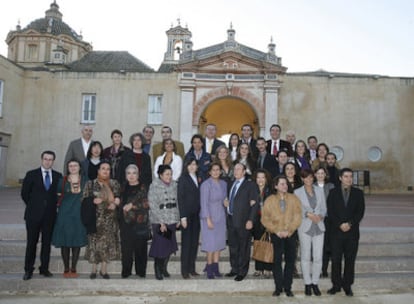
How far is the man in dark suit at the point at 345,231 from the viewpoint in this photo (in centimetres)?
536

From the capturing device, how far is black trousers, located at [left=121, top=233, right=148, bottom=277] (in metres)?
5.63

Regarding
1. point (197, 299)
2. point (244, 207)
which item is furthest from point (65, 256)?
point (244, 207)

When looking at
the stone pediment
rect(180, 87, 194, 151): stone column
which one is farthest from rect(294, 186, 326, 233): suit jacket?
the stone pediment

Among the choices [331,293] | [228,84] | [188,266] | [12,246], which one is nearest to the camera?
[331,293]

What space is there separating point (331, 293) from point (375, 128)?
1617 centimetres

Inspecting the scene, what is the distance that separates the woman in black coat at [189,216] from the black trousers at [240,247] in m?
0.57

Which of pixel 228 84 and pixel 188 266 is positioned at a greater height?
pixel 228 84

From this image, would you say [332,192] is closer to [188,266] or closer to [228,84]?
[188,266]

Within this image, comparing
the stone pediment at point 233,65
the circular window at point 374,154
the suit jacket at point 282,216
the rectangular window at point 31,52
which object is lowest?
the suit jacket at point 282,216

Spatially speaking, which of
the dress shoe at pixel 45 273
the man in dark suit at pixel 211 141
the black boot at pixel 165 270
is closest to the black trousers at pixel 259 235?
the black boot at pixel 165 270

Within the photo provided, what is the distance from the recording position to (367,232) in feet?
23.5

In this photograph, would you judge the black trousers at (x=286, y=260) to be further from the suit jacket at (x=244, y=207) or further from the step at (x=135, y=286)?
the suit jacket at (x=244, y=207)

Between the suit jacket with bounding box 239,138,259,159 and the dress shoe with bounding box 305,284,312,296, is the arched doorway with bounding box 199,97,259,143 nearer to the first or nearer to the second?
the suit jacket with bounding box 239,138,259,159

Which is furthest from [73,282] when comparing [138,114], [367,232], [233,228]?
[138,114]
